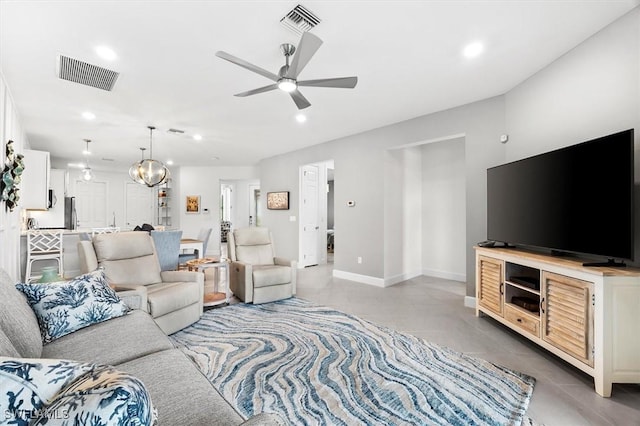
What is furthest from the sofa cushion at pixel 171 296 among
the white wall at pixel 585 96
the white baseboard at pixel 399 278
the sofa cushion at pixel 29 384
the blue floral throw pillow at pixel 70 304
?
the white wall at pixel 585 96

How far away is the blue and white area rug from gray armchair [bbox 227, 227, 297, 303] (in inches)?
27.8

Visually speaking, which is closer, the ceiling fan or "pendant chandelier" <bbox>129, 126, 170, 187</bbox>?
the ceiling fan

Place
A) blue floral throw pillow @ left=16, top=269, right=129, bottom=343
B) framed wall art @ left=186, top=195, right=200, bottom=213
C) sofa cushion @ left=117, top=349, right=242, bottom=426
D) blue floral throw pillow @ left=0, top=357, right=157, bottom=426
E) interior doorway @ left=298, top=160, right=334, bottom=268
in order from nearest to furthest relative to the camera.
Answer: blue floral throw pillow @ left=0, top=357, right=157, bottom=426, sofa cushion @ left=117, top=349, right=242, bottom=426, blue floral throw pillow @ left=16, top=269, right=129, bottom=343, interior doorway @ left=298, top=160, right=334, bottom=268, framed wall art @ left=186, top=195, right=200, bottom=213

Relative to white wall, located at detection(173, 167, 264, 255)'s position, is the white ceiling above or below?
above

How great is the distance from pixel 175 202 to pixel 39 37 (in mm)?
6795

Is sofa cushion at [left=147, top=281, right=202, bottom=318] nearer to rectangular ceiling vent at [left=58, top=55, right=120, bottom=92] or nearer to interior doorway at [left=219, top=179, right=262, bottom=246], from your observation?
rectangular ceiling vent at [left=58, top=55, right=120, bottom=92]

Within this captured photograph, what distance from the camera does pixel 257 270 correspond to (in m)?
3.88

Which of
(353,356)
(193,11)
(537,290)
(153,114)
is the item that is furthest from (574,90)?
(153,114)

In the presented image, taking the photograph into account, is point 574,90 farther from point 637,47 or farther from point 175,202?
point 175,202

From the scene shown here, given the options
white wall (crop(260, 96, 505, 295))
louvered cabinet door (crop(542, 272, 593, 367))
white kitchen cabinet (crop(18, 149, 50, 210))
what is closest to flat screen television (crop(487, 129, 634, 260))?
louvered cabinet door (crop(542, 272, 593, 367))

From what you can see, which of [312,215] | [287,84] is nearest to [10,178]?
[287,84]

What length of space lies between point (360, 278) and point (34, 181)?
5.45 metres

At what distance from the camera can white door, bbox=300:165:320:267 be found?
6.42 metres

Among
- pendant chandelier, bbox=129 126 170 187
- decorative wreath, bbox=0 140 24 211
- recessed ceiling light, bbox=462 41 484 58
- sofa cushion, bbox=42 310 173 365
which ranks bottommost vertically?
sofa cushion, bbox=42 310 173 365
